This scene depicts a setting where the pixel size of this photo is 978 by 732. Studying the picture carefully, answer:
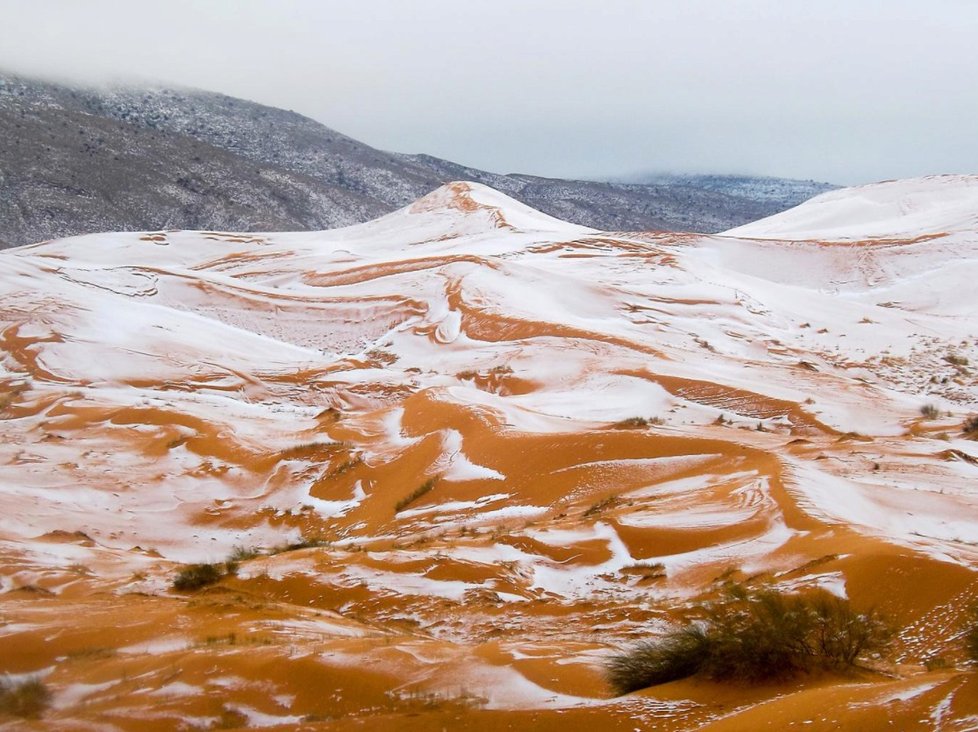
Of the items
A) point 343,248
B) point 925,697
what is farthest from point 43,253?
point 925,697

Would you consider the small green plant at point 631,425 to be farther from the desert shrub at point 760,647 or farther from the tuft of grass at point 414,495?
the desert shrub at point 760,647

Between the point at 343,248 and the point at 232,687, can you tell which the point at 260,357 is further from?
the point at 343,248

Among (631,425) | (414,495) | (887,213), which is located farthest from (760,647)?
(887,213)

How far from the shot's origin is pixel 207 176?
4080 inches

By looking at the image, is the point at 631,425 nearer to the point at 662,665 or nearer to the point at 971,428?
the point at 971,428

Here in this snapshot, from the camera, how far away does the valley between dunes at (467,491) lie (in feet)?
16.8

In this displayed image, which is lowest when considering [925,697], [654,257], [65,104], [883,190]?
[925,697]

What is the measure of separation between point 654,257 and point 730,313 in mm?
7820

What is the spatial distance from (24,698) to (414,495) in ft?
21.3

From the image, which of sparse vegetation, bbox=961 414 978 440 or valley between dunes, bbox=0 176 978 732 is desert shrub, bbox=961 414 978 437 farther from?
valley between dunes, bbox=0 176 978 732

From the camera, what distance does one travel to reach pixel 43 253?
42.6m

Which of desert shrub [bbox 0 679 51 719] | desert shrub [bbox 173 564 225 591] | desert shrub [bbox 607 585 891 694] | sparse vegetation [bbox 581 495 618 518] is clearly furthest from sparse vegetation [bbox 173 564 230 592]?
desert shrub [bbox 607 585 891 694]

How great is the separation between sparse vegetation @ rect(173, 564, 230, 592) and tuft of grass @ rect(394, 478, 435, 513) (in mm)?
3346

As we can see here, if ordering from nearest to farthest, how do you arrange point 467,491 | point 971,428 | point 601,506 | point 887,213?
1. point 601,506
2. point 467,491
3. point 971,428
4. point 887,213
